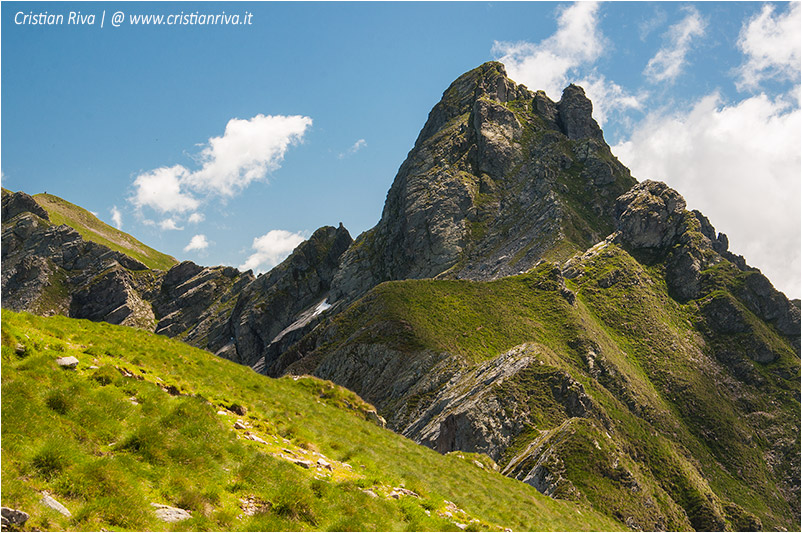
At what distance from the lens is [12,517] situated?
32.6ft

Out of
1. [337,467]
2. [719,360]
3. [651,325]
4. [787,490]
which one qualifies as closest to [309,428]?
[337,467]

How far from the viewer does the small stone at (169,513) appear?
12117mm

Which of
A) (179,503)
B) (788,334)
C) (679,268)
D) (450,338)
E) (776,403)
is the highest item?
(679,268)

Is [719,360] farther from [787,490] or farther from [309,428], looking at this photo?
[309,428]

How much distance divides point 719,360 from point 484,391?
359ft

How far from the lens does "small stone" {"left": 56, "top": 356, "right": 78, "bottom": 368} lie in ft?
54.8

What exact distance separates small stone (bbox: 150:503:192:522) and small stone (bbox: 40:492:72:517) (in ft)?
6.43

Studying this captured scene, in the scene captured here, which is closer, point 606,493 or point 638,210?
point 606,493

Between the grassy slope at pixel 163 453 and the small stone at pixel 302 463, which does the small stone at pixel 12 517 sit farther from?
the small stone at pixel 302 463

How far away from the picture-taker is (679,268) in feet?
594

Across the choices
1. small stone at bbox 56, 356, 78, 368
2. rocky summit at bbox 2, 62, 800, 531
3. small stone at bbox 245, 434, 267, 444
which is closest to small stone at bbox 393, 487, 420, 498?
small stone at bbox 245, 434, 267, 444

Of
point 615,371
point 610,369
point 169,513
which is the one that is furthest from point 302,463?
point 615,371

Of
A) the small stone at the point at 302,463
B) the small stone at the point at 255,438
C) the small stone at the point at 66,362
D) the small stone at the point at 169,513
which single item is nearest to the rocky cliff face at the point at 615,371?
the small stone at the point at 302,463

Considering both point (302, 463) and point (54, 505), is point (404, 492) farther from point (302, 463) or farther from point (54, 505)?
point (54, 505)
